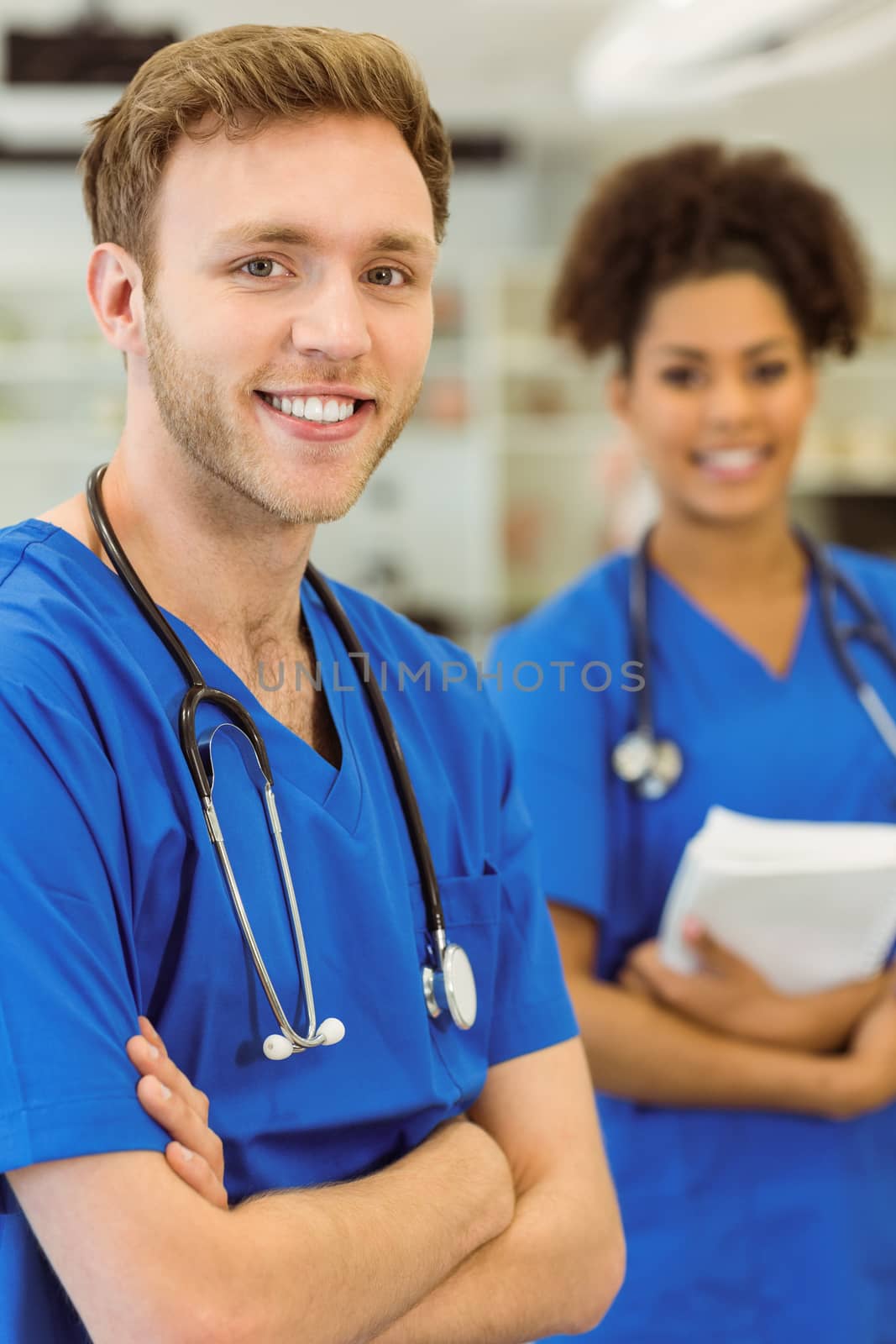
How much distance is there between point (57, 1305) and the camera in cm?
89

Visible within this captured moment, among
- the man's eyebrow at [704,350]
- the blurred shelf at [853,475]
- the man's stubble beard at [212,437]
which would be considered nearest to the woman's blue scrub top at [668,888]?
the man's eyebrow at [704,350]

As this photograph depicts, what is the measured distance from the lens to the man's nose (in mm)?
948

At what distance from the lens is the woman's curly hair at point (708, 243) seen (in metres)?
1.67

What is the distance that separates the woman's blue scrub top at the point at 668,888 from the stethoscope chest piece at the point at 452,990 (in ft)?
1.35

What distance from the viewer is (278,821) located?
97 cm

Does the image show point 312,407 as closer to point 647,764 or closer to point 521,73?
point 647,764

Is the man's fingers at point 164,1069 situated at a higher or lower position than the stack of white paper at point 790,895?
higher

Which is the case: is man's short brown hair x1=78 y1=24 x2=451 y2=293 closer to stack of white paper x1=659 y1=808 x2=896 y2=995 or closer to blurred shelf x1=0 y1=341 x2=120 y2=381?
stack of white paper x1=659 y1=808 x2=896 y2=995

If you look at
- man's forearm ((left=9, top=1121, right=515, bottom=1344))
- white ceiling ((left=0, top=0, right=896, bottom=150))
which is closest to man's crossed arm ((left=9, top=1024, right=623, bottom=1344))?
man's forearm ((left=9, top=1121, right=515, bottom=1344))

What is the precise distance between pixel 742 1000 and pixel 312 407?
86 centimetres

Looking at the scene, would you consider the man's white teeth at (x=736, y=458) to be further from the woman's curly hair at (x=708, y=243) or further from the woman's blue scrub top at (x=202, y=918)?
the woman's blue scrub top at (x=202, y=918)

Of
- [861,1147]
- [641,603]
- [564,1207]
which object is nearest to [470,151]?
[641,603]

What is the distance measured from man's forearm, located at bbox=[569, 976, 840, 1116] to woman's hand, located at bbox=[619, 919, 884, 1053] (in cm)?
3

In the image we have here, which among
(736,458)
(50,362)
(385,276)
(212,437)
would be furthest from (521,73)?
(212,437)
